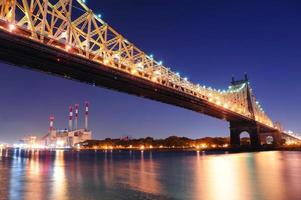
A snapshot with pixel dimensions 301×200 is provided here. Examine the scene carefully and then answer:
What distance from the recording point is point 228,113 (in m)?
62.9

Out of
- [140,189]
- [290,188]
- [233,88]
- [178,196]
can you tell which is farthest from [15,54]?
[233,88]

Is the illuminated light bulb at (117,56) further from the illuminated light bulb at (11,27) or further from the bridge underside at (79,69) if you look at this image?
the illuminated light bulb at (11,27)

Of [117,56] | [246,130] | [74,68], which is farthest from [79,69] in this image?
[246,130]

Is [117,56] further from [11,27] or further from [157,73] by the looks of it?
[11,27]

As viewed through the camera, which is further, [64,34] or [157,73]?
[157,73]

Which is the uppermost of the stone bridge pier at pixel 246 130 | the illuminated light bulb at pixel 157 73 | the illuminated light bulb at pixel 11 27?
the illuminated light bulb at pixel 157 73

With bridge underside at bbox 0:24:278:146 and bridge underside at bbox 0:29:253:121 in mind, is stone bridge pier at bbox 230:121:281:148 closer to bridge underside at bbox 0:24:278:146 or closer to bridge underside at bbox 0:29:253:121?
bridge underside at bbox 0:24:278:146

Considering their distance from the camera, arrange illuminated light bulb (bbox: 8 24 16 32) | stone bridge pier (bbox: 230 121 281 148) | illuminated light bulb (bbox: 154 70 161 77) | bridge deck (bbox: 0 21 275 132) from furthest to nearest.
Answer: stone bridge pier (bbox: 230 121 281 148) < illuminated light bulb (bbox: 154 70 161 77) < bridge deck (bbox: 0 21 275 132) < illuminated light bulb (bbox: 8 24 16 32)

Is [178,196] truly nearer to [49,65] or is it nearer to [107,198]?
[107,198]

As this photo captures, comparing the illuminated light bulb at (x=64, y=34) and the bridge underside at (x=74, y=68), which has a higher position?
the illuminated light bulb at (x=64, y=34)

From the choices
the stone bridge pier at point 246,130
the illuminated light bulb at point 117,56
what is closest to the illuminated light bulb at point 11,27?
the illuminated light bulb at point 117,56

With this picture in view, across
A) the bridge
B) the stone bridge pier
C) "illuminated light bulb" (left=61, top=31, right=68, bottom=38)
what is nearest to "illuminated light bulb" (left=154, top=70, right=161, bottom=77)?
the bridge

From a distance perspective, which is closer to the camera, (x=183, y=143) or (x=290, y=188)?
(x=290, y=188)

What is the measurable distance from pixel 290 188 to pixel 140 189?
8.23 metres
